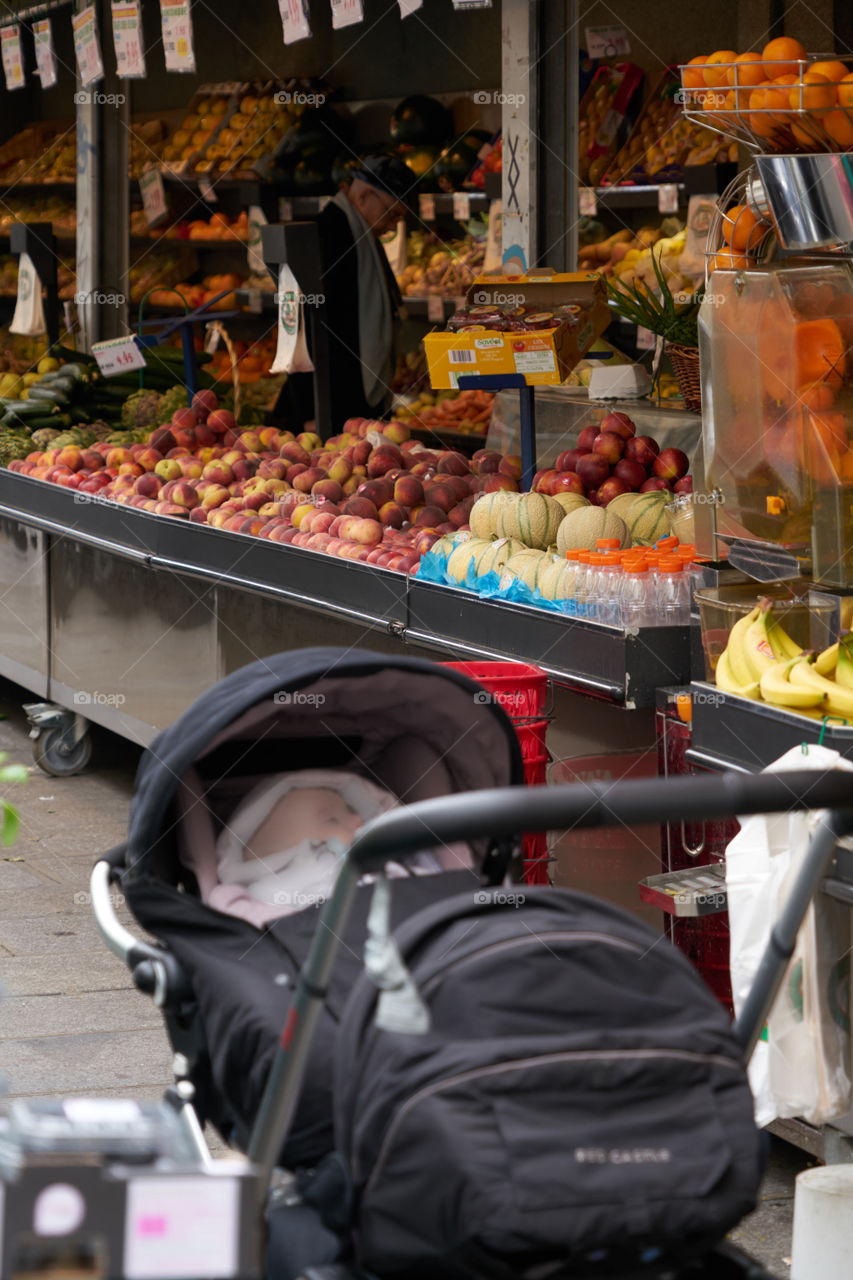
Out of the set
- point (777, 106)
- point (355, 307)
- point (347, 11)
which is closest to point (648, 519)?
point (777, 106)

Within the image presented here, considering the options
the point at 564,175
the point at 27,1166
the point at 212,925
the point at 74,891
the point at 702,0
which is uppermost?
the point at 702,0

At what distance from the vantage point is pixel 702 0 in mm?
7426

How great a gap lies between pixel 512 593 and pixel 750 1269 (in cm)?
235

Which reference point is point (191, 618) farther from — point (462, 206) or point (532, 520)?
point (462, 206)

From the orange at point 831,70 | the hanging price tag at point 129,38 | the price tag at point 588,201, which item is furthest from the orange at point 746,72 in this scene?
the hanging price tag at point 129,38

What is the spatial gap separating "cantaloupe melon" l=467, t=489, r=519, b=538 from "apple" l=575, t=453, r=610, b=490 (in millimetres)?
264

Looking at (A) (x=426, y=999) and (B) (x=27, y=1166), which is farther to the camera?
(A) (x=426, y=999)

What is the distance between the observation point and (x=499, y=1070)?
1725 mm

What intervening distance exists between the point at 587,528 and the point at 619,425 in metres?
0.70

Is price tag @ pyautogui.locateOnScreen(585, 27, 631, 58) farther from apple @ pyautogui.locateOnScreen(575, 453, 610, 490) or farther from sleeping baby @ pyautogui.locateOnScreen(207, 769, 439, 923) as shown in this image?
sleeping baby @ pyautogui.locateOnScreen(207, 769, 439, 923)

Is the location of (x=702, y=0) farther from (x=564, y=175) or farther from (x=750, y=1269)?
(x=750, y=1269)

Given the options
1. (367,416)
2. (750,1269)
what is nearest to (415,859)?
(750,1269)

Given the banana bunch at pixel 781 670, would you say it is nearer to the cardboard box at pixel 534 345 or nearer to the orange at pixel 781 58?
the orange at pixel 781 58

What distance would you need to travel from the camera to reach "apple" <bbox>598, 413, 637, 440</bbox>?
4.86 metres
